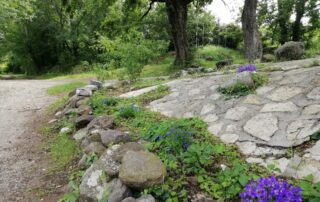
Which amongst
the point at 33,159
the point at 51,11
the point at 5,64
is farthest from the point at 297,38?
the point at 5,64

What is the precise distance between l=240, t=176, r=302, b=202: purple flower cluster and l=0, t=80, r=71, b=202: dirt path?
2.49 metres

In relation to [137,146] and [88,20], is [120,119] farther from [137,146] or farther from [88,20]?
[88,20]

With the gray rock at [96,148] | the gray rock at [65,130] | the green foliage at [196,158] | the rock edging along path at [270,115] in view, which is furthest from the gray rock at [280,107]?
the gray rock at [65,130]

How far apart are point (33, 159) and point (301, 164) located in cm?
368

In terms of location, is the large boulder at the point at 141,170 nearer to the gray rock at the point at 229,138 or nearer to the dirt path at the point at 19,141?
the gray rock at the point at 229,138

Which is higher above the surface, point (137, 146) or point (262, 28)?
point (262, 28)

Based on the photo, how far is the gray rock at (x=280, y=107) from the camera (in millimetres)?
3525

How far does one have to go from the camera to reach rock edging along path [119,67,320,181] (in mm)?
2865

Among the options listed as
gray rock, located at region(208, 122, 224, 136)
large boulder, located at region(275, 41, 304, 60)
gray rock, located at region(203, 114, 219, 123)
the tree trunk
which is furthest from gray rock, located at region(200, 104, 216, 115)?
the tree trunk

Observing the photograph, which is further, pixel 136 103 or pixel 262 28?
pixel 262 28

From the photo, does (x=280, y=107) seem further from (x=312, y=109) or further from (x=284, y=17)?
(x=284, y=17)

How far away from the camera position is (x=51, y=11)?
23.4 metres

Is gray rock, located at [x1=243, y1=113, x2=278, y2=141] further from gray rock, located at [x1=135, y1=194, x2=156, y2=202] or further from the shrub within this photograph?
the shrub

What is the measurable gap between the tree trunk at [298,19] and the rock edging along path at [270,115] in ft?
70.4
